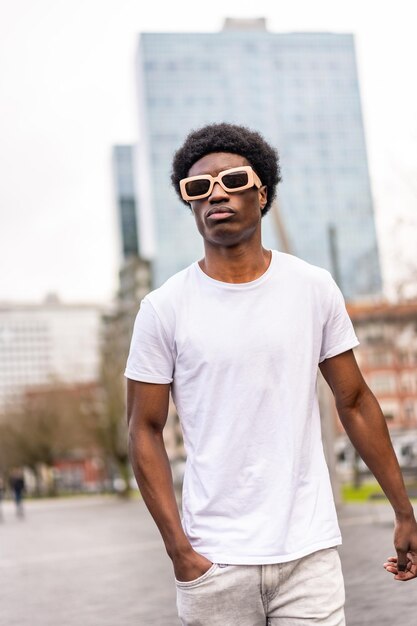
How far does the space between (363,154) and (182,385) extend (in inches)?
4952

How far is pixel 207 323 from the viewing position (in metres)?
2.71

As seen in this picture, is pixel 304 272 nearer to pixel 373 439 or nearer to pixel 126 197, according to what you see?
pixel 373 439

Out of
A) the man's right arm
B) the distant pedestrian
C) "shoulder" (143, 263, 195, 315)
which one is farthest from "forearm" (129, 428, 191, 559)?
the distant pedestrian

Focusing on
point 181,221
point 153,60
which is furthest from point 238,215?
point 153,60

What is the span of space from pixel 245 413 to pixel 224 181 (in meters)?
0.61

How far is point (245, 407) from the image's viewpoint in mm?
2664

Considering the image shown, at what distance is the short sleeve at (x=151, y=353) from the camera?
2.77m

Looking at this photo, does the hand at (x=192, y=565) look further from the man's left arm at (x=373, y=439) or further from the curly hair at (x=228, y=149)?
the curly hair at (x=228, y=149)

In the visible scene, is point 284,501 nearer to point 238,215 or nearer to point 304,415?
point 304,415

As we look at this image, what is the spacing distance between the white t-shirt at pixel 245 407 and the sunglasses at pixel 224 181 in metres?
0.23

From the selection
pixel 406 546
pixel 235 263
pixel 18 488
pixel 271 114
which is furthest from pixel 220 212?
pixel 271 114

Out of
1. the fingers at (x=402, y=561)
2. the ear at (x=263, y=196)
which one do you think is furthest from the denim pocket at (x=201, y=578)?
the ear at (x=263, y=196)

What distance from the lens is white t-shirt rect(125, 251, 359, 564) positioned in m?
2.63

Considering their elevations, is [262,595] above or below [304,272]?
below
